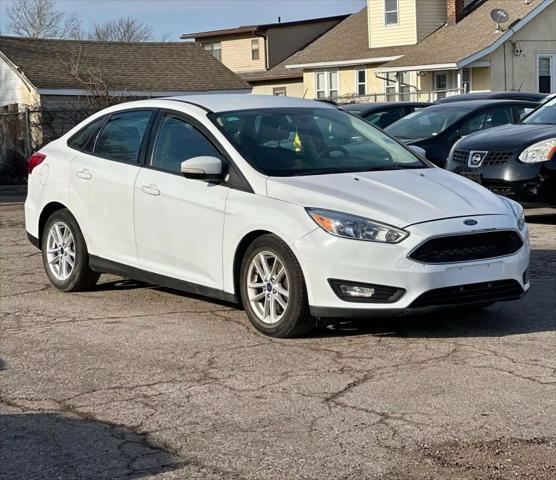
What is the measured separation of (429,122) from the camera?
16688mm

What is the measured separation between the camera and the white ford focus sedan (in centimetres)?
695


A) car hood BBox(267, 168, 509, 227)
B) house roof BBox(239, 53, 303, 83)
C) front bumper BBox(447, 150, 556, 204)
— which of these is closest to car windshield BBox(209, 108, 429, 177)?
car hood BBox(267, 168, 509, 227)

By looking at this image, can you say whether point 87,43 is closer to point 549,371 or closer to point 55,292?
point 55,292

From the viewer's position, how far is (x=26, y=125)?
24.9 meters

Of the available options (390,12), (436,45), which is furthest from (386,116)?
(390,12)

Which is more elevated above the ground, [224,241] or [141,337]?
[224,241]

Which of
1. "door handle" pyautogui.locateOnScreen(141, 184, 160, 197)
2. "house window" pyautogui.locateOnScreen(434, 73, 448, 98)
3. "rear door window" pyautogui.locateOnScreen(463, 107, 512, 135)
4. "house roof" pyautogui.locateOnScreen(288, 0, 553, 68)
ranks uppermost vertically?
"house roof" pyautogui.locateOnScreen(288, 0, 553, 68)

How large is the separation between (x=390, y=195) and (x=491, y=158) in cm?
631

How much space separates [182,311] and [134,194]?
97 centimetres

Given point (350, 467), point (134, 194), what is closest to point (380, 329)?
point (134, 194)

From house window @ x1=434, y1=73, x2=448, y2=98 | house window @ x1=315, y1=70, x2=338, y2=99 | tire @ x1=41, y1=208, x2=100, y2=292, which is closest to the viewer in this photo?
tire @ x1=41, y1=208, x2=100, y2=292

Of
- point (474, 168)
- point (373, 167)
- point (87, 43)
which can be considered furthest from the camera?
point (87, 43)

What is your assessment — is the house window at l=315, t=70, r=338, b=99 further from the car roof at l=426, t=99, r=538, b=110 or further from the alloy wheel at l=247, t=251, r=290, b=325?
the alloy wheel at l=247, t=251, r=290, b=325

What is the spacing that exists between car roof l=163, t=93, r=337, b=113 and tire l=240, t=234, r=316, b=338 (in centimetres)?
141
